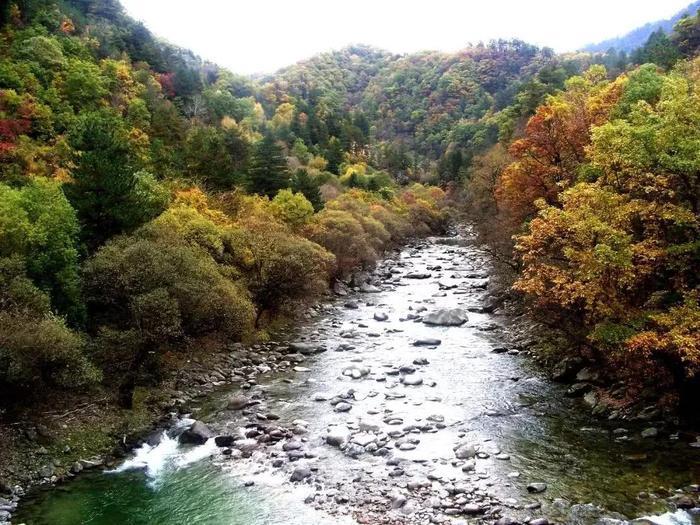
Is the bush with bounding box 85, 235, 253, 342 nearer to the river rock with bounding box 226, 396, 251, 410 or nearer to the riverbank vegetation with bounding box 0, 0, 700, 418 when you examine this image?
the riverbank vegetation with bounding box 0, 0, 700, 418

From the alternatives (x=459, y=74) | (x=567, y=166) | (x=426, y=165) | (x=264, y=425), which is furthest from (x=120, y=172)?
(x=459, y=74)

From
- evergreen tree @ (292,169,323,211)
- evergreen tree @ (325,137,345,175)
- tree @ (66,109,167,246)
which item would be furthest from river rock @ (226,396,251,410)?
evergreen tree @ (325,137,345,175)

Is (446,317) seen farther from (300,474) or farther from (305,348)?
(300,474)

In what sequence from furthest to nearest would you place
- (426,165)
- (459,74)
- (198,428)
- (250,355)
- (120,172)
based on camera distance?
(459,74) < (426,165) < (250,355) < (120,172) < (198,428)

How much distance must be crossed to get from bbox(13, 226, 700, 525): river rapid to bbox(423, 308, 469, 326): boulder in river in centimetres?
595

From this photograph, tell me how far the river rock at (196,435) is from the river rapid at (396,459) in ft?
0.85

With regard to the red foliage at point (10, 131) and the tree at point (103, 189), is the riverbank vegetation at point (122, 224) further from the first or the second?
the red foliage at point (10, 131)

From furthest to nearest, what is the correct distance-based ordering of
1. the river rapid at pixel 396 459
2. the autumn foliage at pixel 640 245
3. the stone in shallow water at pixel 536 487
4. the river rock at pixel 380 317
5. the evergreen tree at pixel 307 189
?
the evergreen tree at pixel 307 189
the river rock at pixel 380 317
the autumn foliage at pixel 640 245
the stone in shallow water at pixel 536 487
the river rapid at pixel 396 459

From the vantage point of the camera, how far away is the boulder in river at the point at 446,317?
34.8 m

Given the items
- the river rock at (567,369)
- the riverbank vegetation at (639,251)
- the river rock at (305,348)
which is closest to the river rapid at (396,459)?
the river rock at (567,369)

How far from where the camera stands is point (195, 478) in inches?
676

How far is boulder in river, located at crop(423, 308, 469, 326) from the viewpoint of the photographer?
34.8 metres

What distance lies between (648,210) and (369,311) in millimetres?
23932

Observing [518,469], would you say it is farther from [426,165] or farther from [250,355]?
[426,165]
